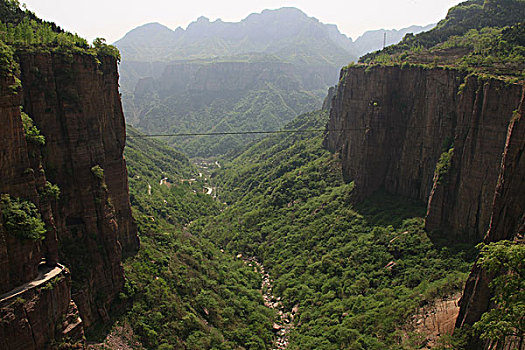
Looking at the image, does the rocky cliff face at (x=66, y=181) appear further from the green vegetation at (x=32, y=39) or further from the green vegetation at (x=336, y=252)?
the green vegetation at (x=336, y=252)

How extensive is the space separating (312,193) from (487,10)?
57.2m

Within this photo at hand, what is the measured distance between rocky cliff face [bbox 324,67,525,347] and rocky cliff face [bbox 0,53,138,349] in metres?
29.0

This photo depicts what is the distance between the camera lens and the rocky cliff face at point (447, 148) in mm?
27469

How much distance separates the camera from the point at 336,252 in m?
60.2

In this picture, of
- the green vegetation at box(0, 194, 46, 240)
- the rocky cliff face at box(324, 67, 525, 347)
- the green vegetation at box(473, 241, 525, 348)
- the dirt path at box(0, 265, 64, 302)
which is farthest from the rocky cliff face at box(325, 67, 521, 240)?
the green vegetation at box(0, 194, 46, 240)

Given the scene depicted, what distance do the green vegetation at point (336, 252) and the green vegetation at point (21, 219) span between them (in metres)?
30.6

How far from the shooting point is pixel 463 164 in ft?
152

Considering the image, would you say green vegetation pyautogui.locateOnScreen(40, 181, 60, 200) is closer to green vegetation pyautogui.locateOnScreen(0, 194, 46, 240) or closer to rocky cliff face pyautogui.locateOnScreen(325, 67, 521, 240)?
green vegetation pyautogui.locateOnScreen(0, 194, 46, 240)

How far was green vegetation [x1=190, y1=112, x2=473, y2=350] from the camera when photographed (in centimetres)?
4269

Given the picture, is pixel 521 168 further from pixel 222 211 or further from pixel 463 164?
pixel 222 211

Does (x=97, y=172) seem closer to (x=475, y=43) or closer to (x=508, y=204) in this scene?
(x=508, y=204)

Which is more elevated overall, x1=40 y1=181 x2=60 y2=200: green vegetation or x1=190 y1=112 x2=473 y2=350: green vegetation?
x1=40 y1=181 x2=60 y2=200: green vegetation

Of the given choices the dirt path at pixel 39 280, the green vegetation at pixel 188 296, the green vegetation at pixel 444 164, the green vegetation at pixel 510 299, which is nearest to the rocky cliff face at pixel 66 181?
the dirt path at pixel 39 280

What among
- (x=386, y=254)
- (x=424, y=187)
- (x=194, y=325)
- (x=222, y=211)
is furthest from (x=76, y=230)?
(x=222, y=211)
